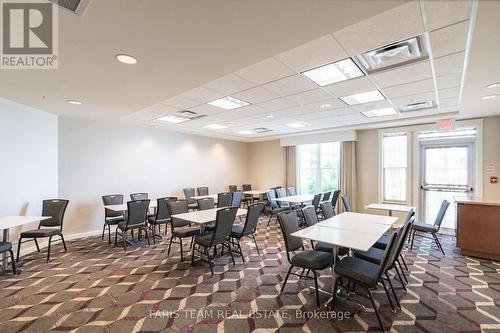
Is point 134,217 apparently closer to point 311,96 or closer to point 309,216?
point 309,216

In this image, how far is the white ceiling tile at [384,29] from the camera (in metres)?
1.83

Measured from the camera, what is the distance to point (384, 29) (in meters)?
2.04

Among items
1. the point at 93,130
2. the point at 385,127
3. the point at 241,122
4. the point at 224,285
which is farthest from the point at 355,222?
the point at 93,130

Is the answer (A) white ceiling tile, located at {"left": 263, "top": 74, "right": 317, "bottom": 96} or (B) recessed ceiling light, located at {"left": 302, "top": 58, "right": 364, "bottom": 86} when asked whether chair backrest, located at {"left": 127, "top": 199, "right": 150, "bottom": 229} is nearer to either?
(A) white ceiling tile, located at {"left": 263, "top": 74, "right": 317, "bottom": 96}

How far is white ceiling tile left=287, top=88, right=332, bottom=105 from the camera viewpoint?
372 centimetres

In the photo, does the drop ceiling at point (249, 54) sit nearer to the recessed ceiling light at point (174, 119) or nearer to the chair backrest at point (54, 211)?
the recessed ceiling light at point (174, 119)

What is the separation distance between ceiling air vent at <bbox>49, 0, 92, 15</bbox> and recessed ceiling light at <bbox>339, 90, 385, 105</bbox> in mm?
3723

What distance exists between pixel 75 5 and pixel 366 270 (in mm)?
3427

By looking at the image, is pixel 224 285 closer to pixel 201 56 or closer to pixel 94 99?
pixel 201 56

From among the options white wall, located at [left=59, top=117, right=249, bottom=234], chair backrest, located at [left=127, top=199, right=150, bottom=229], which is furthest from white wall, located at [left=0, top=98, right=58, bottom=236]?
chair backrest, located at [left=127, top=199, right=150, bottom=229]

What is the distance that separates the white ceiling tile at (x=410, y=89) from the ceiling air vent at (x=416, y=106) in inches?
36.1

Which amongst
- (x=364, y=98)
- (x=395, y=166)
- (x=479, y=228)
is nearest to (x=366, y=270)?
(x=364, y=98)

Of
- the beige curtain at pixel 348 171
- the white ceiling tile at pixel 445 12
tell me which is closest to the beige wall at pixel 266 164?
the beige curtain at pixel 348 171

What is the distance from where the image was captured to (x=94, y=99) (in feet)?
12.9
